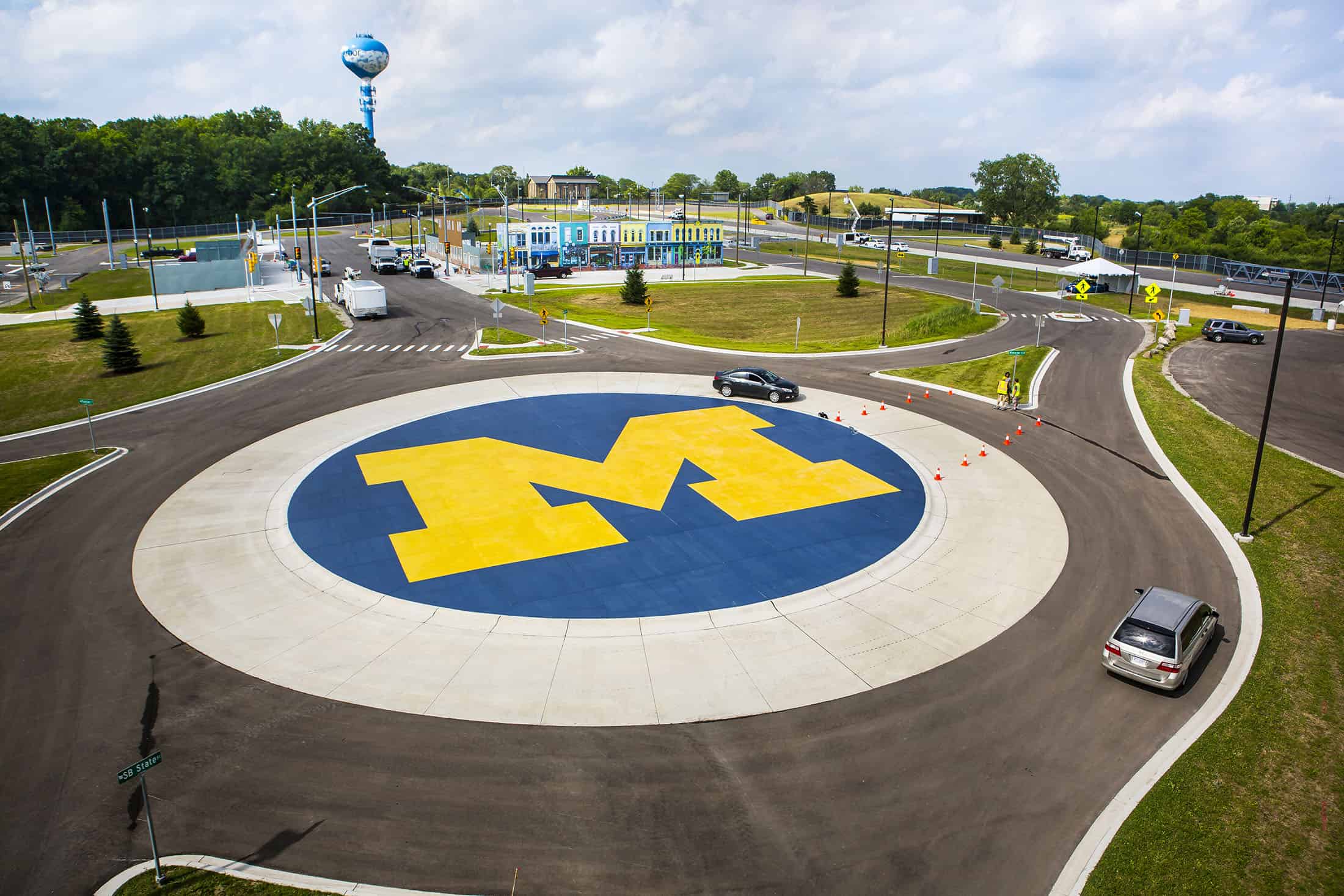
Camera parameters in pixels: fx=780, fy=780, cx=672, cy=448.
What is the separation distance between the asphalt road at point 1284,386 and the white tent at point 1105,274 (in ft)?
59.6

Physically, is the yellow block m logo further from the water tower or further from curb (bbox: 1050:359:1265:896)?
the water tower

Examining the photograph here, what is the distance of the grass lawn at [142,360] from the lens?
35562mm

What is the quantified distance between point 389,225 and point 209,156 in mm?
33452

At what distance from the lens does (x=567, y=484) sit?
25688 mm

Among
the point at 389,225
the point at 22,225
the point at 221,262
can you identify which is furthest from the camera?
the point at 389,225

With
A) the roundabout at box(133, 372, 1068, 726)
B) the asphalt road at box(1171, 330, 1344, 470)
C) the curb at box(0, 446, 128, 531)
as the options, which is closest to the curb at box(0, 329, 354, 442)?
the curb at box(0, 446, 128, 531)

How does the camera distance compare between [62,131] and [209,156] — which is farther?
[209,156]

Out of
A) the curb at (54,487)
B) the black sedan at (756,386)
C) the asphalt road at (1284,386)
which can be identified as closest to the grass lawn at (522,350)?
the black sedan at (756,386)

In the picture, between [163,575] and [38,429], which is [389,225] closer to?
[38,429]

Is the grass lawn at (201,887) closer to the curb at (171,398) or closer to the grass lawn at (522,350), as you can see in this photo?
the curb at (171,398)

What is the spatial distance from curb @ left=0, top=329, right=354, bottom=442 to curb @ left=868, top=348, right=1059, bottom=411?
3159cm

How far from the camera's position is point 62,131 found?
117 m

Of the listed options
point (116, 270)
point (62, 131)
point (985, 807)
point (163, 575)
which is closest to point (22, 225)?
point (62, 131)

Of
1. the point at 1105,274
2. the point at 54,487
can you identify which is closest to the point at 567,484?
the point at 54,487
